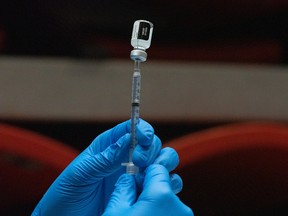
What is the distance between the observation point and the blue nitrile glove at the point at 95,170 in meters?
0.72

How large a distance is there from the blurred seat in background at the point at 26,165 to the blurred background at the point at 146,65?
10.4 inches

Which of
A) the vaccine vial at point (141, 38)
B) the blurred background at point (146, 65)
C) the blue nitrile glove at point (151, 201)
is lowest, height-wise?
the blue nitrile glove at point (151, 201)

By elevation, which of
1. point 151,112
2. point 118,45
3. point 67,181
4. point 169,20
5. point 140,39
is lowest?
point 67,181

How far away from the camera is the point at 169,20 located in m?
1.75

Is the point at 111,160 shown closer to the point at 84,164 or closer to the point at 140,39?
the point at 84,164

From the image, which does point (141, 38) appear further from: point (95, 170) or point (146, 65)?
point (146, 65)

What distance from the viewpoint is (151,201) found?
0.66 meters

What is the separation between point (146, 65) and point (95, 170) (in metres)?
0.80

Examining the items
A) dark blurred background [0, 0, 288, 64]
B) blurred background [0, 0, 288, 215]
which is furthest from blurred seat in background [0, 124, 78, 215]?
dark blurred background [0, 0, 288, 64]

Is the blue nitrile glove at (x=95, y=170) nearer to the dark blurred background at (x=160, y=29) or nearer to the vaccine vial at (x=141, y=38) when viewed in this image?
the vaccine vial at (x=141, y=38)

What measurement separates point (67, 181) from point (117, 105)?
2.45ft

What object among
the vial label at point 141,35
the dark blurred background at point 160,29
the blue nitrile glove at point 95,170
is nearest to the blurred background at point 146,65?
the dark blurred background at point 160,29

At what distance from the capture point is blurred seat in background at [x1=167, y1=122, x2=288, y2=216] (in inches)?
44.1

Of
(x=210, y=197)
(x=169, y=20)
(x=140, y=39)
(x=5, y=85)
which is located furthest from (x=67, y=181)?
(x=169, y=20)
